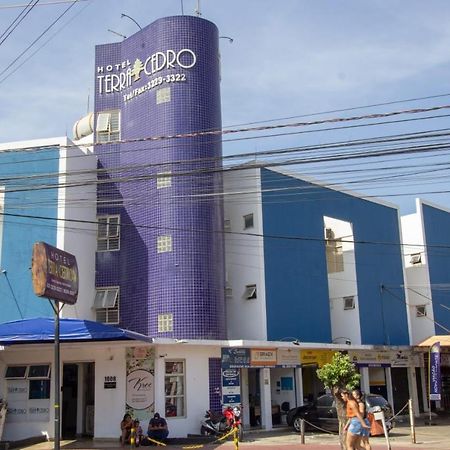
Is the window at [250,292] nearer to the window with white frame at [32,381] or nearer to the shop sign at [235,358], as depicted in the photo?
the shop sign at [235,358]

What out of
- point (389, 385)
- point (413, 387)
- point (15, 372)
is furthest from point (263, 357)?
point (413, 387)

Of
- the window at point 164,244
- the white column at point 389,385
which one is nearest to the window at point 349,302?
the white column at point 389,385

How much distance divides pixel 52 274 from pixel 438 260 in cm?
2749

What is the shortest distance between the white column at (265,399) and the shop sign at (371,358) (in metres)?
5.91

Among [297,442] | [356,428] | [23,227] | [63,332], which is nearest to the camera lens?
[356,428]

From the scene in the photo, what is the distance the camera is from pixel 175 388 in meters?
24.4

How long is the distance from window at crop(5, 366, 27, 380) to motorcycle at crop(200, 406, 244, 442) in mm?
6660

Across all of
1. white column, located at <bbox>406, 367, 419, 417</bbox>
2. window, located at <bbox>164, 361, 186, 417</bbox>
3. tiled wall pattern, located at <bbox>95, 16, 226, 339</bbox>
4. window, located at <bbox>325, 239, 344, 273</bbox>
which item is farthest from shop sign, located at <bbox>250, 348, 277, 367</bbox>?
white column, located at <bbox>406, 367, 419, 417</bbox>

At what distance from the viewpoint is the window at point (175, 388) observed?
2406 centimetres

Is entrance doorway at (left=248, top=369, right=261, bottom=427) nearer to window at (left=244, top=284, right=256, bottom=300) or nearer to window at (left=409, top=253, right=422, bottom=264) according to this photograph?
window at (left=244, top=284, right=256, bottom=300)

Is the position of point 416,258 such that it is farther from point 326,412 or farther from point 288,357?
point 326,412

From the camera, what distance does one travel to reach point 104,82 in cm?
3148

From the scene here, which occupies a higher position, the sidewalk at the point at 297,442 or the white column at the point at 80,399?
the white column at the point at 80,399

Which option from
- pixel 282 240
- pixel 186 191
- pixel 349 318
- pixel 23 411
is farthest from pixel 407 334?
pixel 23 411
